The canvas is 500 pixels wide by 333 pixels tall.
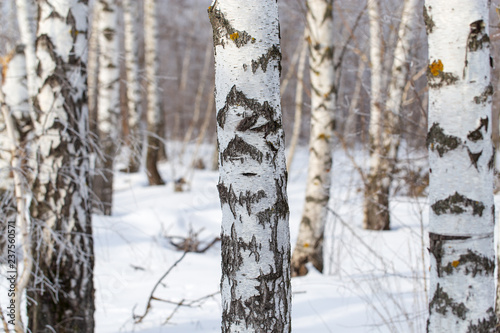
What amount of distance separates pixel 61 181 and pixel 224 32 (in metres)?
1.61

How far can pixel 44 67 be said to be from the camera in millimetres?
2660

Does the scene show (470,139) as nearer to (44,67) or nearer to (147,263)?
(44,67)

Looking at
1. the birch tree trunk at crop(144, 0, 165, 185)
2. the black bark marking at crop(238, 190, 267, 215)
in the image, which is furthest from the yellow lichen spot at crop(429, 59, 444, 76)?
the birch tree trunk at crop(144, 0, 165, 185)

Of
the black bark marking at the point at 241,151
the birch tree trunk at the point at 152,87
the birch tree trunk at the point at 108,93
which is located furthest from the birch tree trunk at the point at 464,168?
the birch tree trunk at the point at 152,87

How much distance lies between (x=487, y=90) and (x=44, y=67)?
2367 millimetres

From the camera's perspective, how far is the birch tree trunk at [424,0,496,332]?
5.98 feet

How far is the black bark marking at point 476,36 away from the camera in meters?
1.82

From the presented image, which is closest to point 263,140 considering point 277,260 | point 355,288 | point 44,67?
point 277,260

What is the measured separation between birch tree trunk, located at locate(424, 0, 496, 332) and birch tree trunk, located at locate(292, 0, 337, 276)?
253 cm

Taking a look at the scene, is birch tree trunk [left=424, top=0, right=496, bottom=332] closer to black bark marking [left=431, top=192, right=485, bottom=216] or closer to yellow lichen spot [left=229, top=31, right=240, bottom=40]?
black bark marking [left=431, top=192, right=485, bottom=216]

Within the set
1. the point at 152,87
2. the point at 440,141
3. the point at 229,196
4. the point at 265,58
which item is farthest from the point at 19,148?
the point at 152,87

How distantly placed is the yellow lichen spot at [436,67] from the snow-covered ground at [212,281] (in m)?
1.17

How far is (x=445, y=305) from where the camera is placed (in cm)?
187

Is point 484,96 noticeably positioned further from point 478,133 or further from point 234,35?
point 234,35
